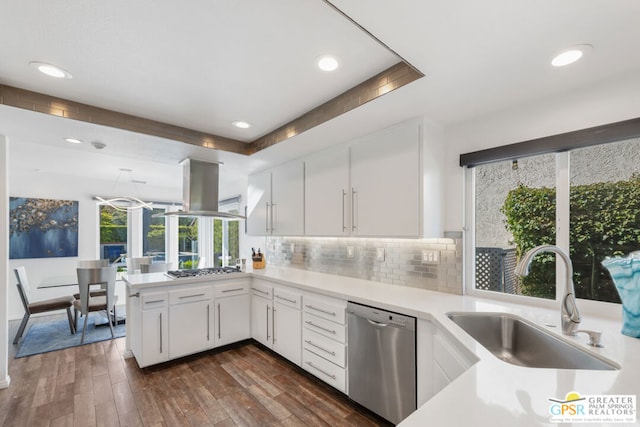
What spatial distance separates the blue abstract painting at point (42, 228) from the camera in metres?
4.74

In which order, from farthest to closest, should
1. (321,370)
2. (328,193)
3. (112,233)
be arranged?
(112,233) < (328,193) < (321,370)

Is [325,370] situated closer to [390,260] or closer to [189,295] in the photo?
[390,260]

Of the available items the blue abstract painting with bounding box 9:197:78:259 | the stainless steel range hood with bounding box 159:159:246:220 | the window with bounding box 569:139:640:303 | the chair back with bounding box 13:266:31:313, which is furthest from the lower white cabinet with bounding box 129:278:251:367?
the blue abstract painting with bounding box 9:197:78:259

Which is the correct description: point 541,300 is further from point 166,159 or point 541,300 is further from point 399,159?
point 166,159

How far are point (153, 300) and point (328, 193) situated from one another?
2.05m

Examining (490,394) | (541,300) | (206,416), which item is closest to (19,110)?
(206,416)

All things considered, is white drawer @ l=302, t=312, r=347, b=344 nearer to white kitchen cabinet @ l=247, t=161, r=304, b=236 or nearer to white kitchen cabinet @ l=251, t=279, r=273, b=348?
white kitchen cabinet @ l=251, t=279, r=273, b=348

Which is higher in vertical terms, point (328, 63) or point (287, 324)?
point (328, 63)

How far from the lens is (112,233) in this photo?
5715 millimetres

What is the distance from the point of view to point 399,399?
1922mm

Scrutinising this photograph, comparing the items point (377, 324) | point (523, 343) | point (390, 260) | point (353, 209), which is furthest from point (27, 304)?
point (523, 343)

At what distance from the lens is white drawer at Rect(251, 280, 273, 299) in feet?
10.4

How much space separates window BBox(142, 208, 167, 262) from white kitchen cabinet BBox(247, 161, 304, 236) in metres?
3.16

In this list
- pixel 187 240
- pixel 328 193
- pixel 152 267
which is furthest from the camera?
pixel 187 240
